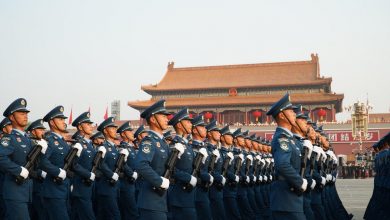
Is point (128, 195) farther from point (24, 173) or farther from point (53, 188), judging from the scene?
point (24, 173)

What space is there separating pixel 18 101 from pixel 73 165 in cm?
103

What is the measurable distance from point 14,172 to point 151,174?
4.97 ft

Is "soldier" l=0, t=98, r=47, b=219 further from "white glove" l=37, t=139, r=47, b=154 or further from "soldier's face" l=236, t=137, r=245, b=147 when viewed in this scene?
"soldier's face" l=236, t=137, r=245, b=147

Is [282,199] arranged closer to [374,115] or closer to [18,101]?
[18,101]

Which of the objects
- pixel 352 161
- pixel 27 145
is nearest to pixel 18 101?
pixel 27 145

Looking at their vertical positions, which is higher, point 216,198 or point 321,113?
point 321,113

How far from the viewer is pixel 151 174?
4523mm

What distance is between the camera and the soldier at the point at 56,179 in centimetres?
561

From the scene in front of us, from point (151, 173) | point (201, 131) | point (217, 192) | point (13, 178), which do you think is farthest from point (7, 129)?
point (151, 173)

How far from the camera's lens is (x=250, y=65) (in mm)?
43344

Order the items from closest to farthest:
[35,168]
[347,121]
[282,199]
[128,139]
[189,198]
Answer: [282,199], [189,198], [35,168], [128,139], [347,121]

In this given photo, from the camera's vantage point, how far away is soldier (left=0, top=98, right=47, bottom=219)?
509 cm

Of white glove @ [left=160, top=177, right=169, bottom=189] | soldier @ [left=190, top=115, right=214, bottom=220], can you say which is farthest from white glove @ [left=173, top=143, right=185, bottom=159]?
soldier @ [left=190, top=115, right=214, bottom=220]

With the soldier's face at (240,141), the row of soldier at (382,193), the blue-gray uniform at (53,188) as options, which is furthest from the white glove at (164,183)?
the soldier's face at (240,141)
